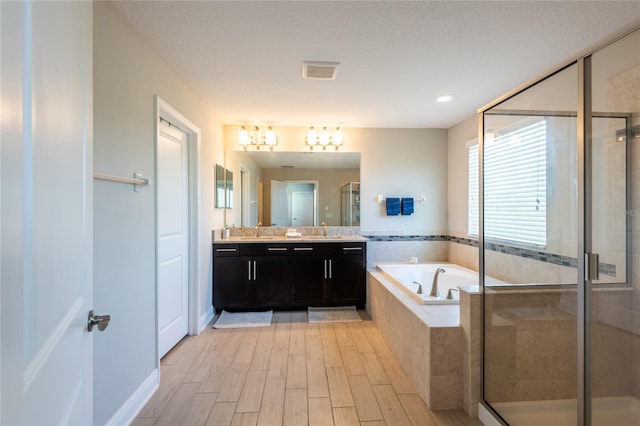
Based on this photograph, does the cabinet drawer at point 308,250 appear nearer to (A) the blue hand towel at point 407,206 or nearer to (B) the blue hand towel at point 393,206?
(B) the blue hand towel at point 393,206

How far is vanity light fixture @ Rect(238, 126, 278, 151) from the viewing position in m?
3.70

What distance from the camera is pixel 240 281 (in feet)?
10.9

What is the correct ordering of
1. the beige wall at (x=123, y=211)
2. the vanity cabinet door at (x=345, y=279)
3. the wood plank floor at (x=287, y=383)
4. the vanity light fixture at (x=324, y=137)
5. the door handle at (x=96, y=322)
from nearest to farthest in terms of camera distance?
the door handle at (x=96, y=322)
the beige wall at (x=123, y=211)
the wood plank floor at (x=287, y=383)
the vanity cabinet door at (x=345, y=279)
the vanity light fixture at (x=324, y=137)

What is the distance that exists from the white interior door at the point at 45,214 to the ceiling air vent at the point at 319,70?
153 centimetres

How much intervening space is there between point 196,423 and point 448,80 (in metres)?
3.11

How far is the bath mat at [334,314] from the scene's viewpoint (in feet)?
10.5

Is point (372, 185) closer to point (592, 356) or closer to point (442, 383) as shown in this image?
point (442, 383)

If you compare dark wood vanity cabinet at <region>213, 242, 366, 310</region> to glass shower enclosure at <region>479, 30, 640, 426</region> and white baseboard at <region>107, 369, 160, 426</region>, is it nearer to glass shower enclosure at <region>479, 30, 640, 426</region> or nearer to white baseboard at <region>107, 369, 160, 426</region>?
white baseboard at <region>107, 369, 160, 426</region>

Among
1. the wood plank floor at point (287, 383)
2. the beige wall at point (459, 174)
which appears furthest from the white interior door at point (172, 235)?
the beige wall at point (459, 174)

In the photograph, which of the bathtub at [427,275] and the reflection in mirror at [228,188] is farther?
the reflection in mirror at [228,188]

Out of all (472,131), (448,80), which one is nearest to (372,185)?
(472,131)

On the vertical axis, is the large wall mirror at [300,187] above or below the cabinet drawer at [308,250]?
above

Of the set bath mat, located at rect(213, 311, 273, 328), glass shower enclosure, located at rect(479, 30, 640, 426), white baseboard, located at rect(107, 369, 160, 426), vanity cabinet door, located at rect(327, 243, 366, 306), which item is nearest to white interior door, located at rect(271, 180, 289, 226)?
vanity cabinet door, located at rect(327, 243, 366, 306)

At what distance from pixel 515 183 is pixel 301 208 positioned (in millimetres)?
2489
